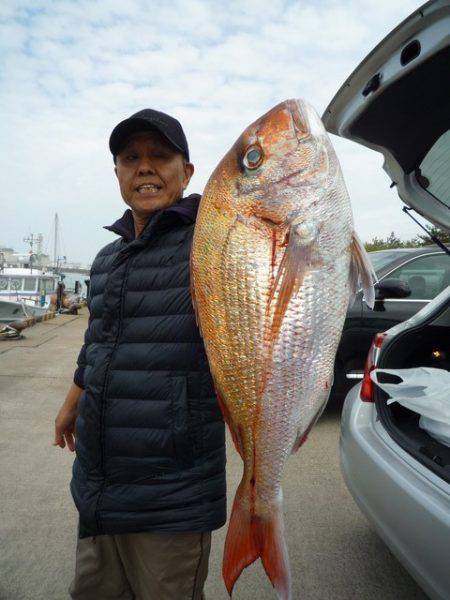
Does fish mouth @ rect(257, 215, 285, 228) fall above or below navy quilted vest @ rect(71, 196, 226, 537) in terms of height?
above

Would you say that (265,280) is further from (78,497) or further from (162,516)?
(78,497)

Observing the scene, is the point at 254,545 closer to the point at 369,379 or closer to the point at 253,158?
the point at 253,158

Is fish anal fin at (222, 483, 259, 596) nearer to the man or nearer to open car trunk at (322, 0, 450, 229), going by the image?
the man

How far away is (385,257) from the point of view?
520cm

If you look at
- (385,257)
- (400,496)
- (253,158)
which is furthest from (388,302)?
(253,158)

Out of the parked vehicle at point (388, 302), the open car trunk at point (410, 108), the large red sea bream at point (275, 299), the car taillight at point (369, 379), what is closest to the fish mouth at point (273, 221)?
the large red sea bream at point (275, 299)

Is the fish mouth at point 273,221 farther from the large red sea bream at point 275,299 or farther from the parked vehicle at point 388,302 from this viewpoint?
the parked vehicle at point 388,302

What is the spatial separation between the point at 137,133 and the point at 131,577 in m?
1.68

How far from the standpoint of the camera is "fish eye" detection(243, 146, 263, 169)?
1.27 meters

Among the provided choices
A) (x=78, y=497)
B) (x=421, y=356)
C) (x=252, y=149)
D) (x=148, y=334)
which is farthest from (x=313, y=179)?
(x=421, y=356)

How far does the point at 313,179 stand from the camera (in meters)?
1.21

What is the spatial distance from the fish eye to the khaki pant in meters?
1.24

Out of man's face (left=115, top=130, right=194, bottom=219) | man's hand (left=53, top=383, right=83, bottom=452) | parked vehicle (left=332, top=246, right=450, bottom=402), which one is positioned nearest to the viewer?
man's face (left=115, top=130, right=194, bottom=219)

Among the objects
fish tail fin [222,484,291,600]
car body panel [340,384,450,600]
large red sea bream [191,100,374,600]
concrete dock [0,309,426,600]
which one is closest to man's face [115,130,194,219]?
large red sea bream [191,100,374,600]
